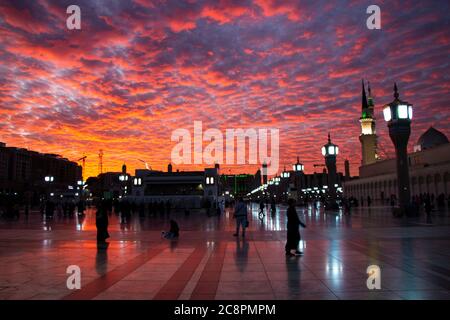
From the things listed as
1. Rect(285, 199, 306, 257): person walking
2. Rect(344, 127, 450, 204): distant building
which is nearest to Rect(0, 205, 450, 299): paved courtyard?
Rect(285, 199, 306, 257): person walking

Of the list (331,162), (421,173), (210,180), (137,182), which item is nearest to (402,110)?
(331,162)

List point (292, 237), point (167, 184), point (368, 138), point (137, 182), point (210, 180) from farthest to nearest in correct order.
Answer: point (368, 138) → point (167, 184) → point (137, 182) → point (210, 180) → point (292, 237)

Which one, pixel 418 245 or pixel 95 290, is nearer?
pixel 95 290

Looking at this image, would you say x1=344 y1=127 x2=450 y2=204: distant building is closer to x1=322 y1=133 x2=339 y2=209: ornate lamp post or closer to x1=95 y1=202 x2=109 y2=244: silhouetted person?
x1=322 y1=133 x2=339 y2=209: ornate lamp post

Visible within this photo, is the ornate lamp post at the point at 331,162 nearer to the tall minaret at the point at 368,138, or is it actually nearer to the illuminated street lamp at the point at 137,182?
the illuminated street lamp at the point at 137,182

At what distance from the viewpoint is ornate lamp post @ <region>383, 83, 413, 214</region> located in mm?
29172

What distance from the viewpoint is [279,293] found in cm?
680

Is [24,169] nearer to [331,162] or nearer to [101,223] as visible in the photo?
[331,162]

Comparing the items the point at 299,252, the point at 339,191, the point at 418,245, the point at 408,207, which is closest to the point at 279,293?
the point at 299,252

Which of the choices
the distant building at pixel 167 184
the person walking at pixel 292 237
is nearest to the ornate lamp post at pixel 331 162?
the person walking at pixel 292 237

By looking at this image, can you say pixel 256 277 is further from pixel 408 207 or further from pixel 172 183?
pixel 172 183

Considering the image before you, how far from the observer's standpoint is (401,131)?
2964cm

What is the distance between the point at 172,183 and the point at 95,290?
82.5 metres

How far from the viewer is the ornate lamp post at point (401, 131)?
95.7 feet
